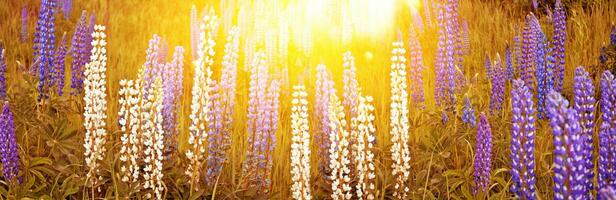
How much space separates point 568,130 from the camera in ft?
5.12

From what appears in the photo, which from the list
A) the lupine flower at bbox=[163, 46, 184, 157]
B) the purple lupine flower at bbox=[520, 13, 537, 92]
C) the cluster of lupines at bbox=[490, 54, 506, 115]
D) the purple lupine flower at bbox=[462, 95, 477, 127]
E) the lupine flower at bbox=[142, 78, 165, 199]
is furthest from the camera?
the purple lupine flower at bbox=[520, 13, 537, 92]

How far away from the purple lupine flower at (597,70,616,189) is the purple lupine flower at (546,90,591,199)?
29 centimetres

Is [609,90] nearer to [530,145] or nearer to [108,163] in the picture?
[530,145]

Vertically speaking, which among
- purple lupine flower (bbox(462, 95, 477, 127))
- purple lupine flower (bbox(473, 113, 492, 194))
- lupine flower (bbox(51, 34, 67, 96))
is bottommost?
purple lupine flower (bbox(473, 113, 492, 194))

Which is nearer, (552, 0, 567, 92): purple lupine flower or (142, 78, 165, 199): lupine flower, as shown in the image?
(142, 78, 165, 199): lupine flower

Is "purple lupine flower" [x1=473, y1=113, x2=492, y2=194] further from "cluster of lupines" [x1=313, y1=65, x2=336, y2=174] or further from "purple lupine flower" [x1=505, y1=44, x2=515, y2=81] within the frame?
"purple lupine flower" [x1=505, y1=44, x2=515, y2=81]

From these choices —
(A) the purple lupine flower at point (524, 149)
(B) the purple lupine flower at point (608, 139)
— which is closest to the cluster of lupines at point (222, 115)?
(A) the purple lupine flower at point (524, 149)

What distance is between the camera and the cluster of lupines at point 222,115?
2951 millimetres

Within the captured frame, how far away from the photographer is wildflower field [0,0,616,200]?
2408mm

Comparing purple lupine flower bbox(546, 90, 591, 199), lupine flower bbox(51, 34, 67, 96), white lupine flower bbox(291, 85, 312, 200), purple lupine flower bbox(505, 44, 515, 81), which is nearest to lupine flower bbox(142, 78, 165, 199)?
white lupine flower bbox(291, 85, 312, 200)

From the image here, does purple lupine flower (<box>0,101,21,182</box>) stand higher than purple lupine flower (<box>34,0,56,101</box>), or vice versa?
purple lupine flower (<box>34,0,56,101</box>)

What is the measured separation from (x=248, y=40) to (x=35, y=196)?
6.35 ft

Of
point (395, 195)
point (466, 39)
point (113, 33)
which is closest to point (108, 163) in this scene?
point (395, 195)

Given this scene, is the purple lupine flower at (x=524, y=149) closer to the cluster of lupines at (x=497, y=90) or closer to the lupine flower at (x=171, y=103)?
the lupine flower at (x=171, y=103)
